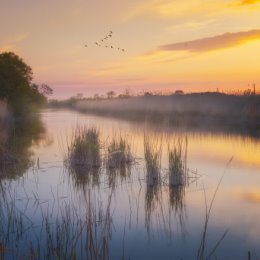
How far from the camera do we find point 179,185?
872cm

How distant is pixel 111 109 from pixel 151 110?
421 inches

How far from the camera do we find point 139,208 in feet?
23.8

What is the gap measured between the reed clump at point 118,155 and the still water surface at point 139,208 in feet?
0.80

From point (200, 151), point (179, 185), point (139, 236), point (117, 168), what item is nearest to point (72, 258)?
point (139, 236)

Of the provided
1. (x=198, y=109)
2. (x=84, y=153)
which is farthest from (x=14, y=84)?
(x=84, y=153)

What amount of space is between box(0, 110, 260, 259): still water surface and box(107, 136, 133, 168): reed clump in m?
0.24

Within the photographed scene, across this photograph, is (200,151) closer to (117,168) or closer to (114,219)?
(117,168)

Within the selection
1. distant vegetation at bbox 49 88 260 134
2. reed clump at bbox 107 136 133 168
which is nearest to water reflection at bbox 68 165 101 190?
reed clump at bbox 107 136 133 168

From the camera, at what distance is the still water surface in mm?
5402

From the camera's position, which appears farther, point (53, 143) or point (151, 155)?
point (53, 143)

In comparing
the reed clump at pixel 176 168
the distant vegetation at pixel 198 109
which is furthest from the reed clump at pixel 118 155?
the distant vegetation at pixel 198 109

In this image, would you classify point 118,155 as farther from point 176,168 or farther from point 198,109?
point 198,109

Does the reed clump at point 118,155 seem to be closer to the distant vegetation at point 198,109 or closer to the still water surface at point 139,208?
the still water surface at point 139,208

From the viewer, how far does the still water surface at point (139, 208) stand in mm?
5402
